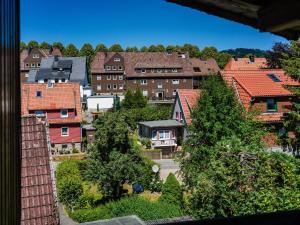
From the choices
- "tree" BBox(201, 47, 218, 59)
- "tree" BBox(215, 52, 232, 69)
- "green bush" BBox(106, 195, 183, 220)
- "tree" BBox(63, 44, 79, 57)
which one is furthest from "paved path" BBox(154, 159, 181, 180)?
"tree" BBox(63, 44, 79, 57)

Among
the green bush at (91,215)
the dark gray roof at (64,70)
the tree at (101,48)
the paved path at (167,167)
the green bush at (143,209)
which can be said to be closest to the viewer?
the green bush at (143,209)

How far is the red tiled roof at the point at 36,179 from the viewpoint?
10680mm

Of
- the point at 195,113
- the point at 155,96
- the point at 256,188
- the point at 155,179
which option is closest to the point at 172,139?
the point at 155,179

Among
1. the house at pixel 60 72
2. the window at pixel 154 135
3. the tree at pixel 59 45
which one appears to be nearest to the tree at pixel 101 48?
the tree at pixel 59 45

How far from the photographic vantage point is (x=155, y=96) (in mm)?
72625

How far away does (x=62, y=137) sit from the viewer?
39.2 metres

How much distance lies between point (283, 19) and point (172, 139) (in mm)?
38477

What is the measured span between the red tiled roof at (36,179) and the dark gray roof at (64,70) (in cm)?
5870

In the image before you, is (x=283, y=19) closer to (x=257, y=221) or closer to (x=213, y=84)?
(x=257, y=221)

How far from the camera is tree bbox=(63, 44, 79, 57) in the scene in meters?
102

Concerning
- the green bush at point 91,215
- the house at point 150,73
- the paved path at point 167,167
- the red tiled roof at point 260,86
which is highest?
the house at point 150,73

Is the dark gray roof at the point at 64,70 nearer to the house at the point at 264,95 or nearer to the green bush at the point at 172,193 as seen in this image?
the house at the point at 264,95

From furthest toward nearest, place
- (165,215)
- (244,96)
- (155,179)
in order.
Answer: (244,96) → (155,179) → (165,215)

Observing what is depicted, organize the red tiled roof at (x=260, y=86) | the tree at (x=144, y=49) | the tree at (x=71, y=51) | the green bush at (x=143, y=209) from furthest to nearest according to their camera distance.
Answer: the tree at (x=144, y=49) < the tree at (x=71, y=51) < the red tiled roof at (x=260, y=86) < the green bush at (x=143, y=209)
